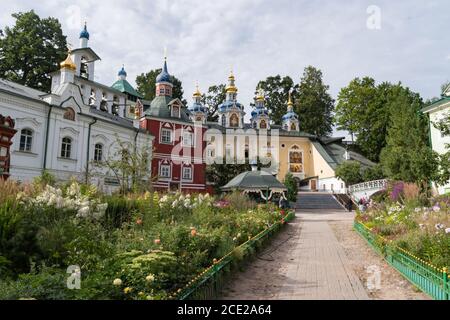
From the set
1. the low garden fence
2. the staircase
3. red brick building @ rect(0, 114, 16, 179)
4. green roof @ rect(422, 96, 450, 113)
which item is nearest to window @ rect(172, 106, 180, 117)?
the staircase

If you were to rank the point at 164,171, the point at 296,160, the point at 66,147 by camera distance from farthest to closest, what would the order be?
the point at 296,160 < the point at 164,171 < the point at 66,147

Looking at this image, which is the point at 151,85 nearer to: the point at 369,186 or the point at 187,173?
the point at 187,173

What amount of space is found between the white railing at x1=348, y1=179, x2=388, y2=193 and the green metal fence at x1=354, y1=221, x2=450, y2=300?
1014 inches

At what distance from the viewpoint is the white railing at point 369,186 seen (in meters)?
34.0

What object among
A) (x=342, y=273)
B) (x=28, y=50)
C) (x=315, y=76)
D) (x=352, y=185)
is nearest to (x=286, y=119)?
(x=315, y=76)

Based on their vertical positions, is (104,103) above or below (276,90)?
below

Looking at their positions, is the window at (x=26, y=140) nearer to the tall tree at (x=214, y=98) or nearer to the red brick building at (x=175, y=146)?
the red brick building at (x=175, y=146)

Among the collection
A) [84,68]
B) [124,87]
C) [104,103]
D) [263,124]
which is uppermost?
[124,87]

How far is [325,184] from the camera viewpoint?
47.7m

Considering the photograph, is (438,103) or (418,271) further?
(438,103)

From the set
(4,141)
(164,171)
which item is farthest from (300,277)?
(164,171)

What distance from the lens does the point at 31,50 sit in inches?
1527

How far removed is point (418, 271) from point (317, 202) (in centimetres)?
3189

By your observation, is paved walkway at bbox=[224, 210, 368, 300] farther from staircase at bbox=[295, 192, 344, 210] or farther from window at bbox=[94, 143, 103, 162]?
staircase at bbox=[295, 192, 344, 210]
